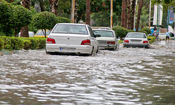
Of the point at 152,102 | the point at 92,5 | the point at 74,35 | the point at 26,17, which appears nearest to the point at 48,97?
the point at 152,102

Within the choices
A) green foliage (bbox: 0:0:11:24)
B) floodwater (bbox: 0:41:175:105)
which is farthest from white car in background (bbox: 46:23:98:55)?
green foliage (bbox: 0:0:11:24)

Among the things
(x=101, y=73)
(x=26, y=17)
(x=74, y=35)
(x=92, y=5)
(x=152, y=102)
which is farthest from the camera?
(x=92, y=5)

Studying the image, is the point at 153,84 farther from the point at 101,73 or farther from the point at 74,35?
the point at 74,35

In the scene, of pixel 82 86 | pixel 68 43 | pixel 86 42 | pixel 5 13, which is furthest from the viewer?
pixel 5 13

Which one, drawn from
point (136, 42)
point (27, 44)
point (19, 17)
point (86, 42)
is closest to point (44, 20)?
point (19, 17)

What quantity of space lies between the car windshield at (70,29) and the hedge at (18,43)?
8.50ft

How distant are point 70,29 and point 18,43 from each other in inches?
150

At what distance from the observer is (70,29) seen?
1966 cm

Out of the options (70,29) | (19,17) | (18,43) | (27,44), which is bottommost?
(27,44)

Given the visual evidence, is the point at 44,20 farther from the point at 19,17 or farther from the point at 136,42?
the point at 136,42

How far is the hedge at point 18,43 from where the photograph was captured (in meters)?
20.6

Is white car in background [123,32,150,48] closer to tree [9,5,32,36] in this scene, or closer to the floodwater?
tree [9,5,32,36]

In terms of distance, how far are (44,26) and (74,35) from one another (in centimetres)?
1321

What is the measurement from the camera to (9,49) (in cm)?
2109
